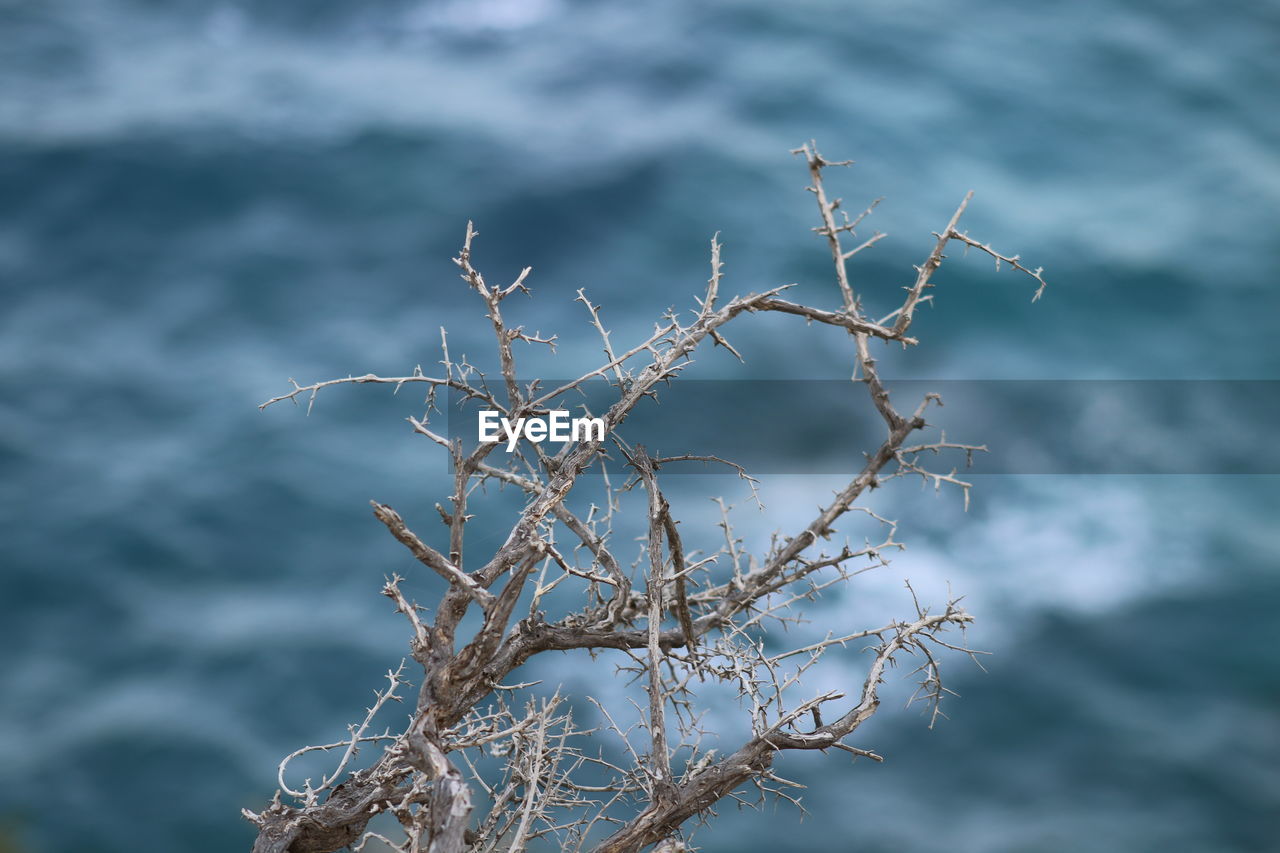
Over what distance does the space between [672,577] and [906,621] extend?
692 millimetres

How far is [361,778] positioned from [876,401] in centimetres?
171

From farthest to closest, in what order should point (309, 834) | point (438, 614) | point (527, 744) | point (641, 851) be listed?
point (527, 744), point (309, 834), point (641, 851), point (438, 614)

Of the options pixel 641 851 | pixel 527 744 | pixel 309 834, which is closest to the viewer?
pixel 641 851

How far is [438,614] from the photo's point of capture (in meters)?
2.91

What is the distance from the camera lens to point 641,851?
3.12 metres

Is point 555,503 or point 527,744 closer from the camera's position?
point 555,503

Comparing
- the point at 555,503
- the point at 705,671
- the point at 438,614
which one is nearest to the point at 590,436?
the point at 555,503

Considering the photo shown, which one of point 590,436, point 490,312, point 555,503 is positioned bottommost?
point 555,503

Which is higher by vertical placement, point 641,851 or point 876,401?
point 876,401

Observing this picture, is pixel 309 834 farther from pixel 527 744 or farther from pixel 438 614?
pixel 438 614

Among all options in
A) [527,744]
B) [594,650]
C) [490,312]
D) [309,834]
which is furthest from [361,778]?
[490,312]

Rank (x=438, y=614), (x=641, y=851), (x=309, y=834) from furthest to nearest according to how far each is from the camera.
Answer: (x=309, y=834), (x=641, y=851), (x=438, y=614)

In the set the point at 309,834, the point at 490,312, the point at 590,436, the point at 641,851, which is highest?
the point at 490,312

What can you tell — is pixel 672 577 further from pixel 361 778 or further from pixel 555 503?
pixel 361 778
